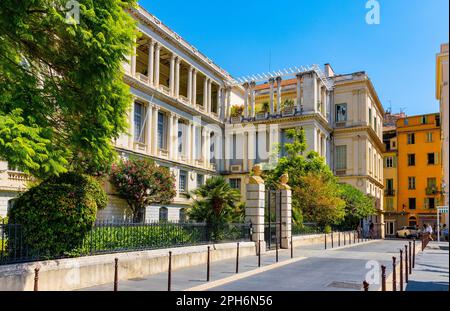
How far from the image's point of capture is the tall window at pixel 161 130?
4331 cm

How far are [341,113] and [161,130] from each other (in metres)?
24.0

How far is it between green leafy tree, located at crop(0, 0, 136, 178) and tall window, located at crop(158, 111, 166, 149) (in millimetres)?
30979

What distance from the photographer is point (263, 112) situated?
53875 millimetres

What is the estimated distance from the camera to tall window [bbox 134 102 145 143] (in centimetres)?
4003

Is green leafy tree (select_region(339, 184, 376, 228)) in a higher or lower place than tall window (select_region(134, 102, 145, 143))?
lower

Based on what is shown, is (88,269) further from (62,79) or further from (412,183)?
(412,183)

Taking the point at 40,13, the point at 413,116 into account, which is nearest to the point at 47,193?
the point at 40,13

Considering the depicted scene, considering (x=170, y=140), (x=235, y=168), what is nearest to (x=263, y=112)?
(x=235, y=168)

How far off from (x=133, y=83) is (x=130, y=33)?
87.8ft

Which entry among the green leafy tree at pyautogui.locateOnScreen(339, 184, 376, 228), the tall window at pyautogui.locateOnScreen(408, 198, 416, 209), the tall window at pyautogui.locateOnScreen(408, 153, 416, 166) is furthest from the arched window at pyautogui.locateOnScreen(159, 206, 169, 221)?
the tall window at pyautogui.locateOnScreen(408, 153, 416, 166)

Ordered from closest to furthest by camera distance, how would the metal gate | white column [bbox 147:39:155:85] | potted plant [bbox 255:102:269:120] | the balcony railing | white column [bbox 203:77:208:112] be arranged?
the metal gate → white column [bbox 147:39:155:85] → white column [bbox 203:77:208:112] → potted plant [bbox 255:102:269:120] → the balcony railing

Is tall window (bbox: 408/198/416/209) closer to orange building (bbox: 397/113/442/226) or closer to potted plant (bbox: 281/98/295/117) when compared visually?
orange building (bbox: 397/113/442/226)

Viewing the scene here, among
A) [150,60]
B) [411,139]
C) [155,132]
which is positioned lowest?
[155,132]

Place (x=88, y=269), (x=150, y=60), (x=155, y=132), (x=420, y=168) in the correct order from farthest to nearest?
1. (x=420, y=168)
2. (x=155, y=132)
3. (x=150, y=60)
4. (x=88, y=269)
